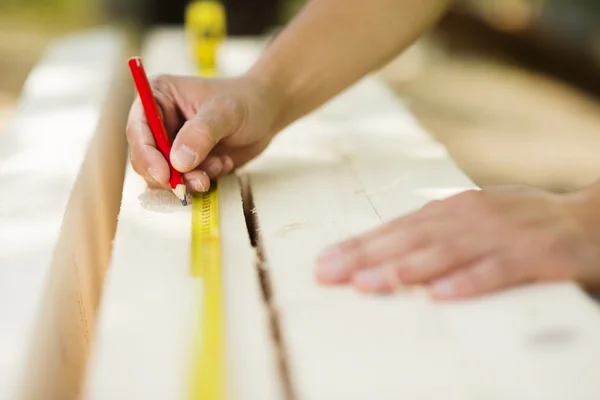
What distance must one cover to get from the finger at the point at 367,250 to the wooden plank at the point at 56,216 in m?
0.26

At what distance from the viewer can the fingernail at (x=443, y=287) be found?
2.01ft

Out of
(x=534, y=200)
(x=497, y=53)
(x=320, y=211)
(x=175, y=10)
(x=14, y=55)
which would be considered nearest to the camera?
(x=534, y=200)

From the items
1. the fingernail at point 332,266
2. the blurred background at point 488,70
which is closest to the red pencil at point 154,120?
the fingernail at point 332,266

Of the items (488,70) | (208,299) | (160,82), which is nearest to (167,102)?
(160,82)

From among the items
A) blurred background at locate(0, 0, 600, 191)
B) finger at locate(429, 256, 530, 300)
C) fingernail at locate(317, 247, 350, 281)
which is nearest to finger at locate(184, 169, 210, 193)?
fingernail at locate(317, 247, 350, 281)

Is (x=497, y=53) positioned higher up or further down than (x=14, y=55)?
further down

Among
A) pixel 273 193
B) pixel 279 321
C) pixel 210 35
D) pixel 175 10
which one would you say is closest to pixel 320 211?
pixel 273 193

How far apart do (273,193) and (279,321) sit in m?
0.31

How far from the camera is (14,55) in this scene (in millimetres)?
3867

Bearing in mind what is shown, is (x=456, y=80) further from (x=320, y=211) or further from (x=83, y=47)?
(x=320, y=211)

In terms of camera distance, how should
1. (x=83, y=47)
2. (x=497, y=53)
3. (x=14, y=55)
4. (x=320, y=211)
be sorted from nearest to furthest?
(x=320, y=211), (x=83, y=47), (x=14, y=55), (x=497, y=53)

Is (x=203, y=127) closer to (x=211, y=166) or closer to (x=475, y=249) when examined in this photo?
(x=211, y=166)

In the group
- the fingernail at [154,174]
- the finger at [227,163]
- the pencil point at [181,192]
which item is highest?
the finger at [227,163]

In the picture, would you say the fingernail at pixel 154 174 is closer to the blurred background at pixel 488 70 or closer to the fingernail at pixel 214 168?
the fingernail at pixel 214 168
